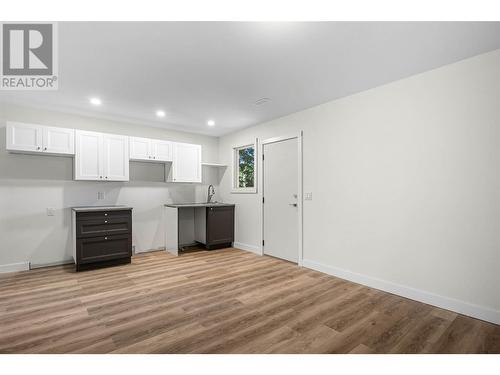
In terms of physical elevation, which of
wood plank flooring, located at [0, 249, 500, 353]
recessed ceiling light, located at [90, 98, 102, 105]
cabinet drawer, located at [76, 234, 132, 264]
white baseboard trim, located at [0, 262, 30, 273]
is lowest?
wood plank flooring, located at [0, 249, 500, 353]

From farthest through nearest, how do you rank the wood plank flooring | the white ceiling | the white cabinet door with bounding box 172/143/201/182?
the white cabinet door with bounding box 172/143/201/182 → the white ceiling → the wood plank flooring

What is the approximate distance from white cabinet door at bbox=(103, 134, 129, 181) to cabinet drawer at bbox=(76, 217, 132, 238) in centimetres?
73

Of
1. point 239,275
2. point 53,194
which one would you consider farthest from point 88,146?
point 239,275

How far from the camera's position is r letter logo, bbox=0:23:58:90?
2100 mm

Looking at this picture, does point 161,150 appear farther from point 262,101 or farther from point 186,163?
point 262,101

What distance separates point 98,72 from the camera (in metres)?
2.78

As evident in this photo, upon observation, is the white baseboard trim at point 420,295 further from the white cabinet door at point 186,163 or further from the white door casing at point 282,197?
the white cabinet door at point 186,163

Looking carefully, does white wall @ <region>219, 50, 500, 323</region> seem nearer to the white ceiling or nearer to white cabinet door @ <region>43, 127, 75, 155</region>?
the white ceiling

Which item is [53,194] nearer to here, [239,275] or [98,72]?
[98,72]

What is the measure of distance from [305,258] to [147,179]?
3302 millimetres

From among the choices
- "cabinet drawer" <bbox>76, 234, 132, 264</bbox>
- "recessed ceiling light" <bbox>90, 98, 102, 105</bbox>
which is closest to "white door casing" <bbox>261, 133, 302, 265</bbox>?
"cabinet drawer" <bbox>76, 234, 132, 264</bbox>

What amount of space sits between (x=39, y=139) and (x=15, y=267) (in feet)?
6.34

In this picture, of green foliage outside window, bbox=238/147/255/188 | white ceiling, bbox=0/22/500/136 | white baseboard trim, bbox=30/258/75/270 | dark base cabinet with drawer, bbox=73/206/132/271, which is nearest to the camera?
white ceiling, bbox=0/22/500/136

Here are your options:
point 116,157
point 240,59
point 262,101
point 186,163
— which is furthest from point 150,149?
point 240,59
